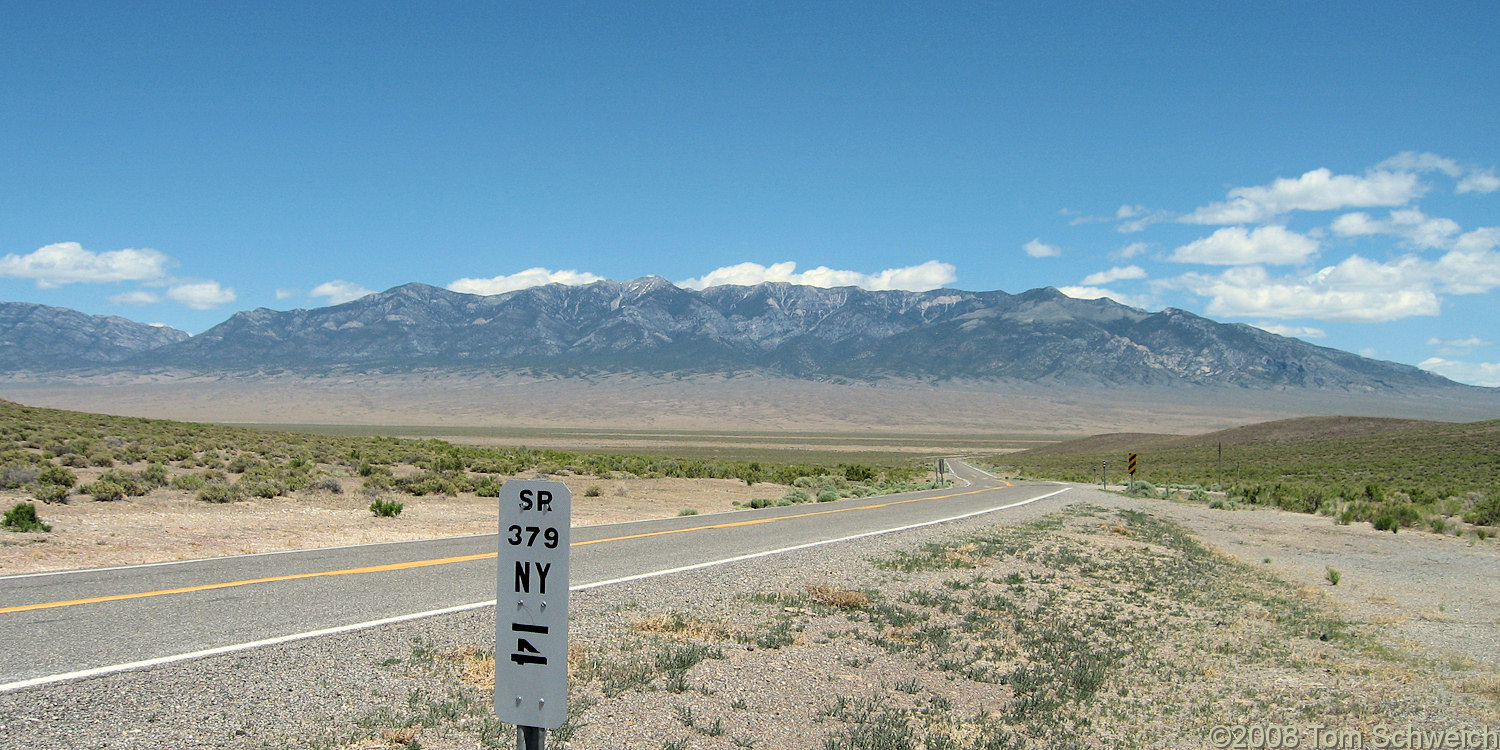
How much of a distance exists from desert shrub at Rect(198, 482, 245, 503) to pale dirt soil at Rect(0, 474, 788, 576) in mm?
182

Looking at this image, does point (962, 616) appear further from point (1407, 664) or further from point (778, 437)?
point (778, 437)

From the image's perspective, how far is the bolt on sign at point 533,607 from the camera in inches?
129

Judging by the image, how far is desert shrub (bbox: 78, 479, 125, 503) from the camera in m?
19.3

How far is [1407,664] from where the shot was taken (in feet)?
27.2

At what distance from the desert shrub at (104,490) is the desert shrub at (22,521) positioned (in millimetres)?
5265

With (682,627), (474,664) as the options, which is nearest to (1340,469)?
(682,627)

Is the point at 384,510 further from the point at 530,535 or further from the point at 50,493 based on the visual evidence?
the point at 530,535

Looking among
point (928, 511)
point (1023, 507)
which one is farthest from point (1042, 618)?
point (1023, 507)

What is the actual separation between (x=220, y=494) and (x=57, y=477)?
13.4ft

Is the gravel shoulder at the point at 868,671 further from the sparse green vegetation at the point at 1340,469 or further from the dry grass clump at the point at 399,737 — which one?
the sparse green vegetation at the point at 1340,469

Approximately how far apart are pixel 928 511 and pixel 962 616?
14909 millimetres

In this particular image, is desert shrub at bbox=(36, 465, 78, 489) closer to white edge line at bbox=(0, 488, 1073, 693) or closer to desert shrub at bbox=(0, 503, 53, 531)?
desert shrub at bbox=(0, 503, 53, 531)

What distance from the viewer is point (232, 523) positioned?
55.3 feet

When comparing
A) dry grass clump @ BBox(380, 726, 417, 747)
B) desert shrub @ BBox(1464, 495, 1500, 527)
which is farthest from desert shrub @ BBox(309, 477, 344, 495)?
desert shrub @ BBox(1464, 495, 1500, 527)
